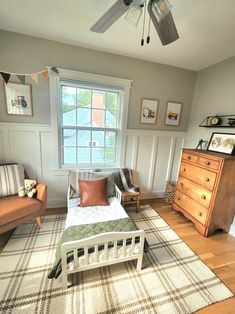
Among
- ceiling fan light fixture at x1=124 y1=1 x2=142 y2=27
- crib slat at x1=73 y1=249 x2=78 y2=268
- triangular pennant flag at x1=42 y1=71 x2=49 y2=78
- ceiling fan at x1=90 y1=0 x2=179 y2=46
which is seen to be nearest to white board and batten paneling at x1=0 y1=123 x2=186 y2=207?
triangular pennant flag at x1=42 y1=71 x2=49 y2=78

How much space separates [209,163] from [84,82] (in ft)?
7.06

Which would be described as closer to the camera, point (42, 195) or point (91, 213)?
point (91, 213)

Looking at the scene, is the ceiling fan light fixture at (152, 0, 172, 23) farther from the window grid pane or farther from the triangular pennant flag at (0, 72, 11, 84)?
the triangular pennant flag at (0, 72, 11, 84)

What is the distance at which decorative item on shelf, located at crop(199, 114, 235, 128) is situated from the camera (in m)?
2.23

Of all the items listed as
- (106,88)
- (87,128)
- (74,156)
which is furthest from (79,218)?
(106,88)

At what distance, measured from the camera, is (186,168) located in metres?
2.50

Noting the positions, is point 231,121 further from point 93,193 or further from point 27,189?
point 27,189

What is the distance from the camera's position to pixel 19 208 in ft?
6.04

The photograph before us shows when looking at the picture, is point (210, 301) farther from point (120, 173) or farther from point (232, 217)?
point (120, 173)

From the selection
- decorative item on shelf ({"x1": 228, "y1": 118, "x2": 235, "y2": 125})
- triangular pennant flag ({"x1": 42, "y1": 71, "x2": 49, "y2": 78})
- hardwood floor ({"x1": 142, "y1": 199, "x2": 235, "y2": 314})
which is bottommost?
hardwood floor ({"x1": 142, "y1": 199, "x2": 235, "y2": 314})

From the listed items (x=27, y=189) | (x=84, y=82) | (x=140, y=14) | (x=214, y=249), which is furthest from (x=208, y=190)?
(x=27, y=189)

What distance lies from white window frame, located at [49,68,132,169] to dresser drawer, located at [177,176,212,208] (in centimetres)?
111

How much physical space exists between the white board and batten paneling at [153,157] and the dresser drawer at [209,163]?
0.86 metres

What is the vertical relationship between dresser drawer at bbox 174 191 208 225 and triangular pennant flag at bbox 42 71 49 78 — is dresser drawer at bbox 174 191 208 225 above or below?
below
